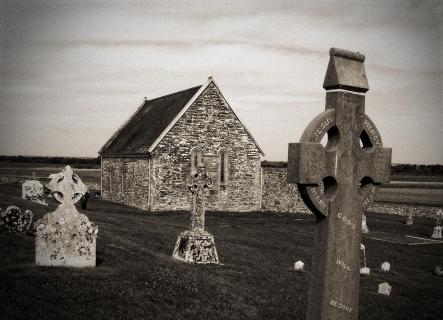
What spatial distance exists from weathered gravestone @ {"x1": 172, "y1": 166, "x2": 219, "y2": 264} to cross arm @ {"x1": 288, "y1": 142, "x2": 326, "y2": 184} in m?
7.69

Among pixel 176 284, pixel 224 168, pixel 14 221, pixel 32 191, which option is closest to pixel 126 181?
pixel 224 168

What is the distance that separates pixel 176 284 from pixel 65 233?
2.53 m

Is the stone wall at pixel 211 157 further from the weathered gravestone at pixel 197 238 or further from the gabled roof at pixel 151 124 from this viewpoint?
the weathered gravestone at pixel 197 238

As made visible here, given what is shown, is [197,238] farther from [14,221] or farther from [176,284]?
[14,221]

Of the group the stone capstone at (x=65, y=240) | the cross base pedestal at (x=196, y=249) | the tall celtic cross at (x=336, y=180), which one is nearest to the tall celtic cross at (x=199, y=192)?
the cross base pedestal at (x=196, y=249)

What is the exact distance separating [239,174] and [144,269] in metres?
21.4

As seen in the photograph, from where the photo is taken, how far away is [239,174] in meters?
31.4

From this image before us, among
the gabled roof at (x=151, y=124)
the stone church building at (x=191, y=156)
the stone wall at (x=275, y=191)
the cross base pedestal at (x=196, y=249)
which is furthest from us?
the stone wall at (x=275, y=191)

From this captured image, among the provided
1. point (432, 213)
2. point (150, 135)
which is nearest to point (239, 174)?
point (150, 135)

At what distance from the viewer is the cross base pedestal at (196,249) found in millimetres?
12516

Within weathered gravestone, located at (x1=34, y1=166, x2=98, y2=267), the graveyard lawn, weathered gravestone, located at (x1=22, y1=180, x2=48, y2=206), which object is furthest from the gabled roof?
weathered gravestone, located at (x1=34, y1=166, x2=98, y2=267)

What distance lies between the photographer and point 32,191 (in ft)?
76.7

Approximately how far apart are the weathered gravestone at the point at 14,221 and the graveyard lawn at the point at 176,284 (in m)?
0.46

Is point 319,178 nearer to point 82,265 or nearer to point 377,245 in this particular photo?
point 82,265
